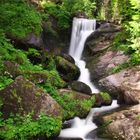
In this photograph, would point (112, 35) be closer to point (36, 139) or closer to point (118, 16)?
point (118, 16)

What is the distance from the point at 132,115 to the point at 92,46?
10253mm

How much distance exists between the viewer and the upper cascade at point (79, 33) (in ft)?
76.3

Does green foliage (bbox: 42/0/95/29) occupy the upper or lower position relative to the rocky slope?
upper

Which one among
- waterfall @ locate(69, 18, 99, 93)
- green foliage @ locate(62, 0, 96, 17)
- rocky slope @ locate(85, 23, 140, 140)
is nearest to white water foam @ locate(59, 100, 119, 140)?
rocky slope @ locate(85, 23, 140, 140)

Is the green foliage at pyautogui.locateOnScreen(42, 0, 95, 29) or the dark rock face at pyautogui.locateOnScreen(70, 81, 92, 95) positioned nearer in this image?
the dark rock face at pyautogui.locateOnScreen(70, 81, 92, 95)

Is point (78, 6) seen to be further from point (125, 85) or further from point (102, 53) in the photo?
point (125, 85)

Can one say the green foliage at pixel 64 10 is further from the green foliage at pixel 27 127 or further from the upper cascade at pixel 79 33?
the green foliage at pixel 27 127

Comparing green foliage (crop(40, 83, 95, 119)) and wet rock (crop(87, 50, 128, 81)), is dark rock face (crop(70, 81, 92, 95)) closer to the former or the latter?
green foliage (crop(40, 83, 95, 119))

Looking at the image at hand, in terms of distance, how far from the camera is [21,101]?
10.9 m

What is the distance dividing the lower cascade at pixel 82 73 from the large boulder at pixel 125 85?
1.69ft

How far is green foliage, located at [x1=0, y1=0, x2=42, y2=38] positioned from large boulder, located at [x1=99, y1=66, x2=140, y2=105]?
4.74 m

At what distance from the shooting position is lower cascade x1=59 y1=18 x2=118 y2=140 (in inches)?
489

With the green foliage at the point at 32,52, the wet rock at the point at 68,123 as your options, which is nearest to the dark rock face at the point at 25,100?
the wet rock at the point at 68,123

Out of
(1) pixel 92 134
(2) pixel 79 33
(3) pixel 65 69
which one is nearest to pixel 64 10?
(2) pixel 79 33
